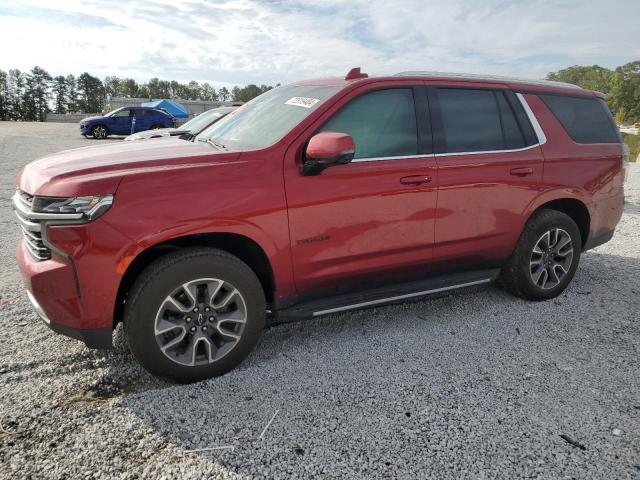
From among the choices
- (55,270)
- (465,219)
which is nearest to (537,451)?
(465,219)

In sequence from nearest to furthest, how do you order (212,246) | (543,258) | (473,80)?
(212,246), (473,80), (543,258)

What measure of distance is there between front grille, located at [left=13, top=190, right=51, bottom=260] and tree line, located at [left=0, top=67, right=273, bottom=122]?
8307 centimetres

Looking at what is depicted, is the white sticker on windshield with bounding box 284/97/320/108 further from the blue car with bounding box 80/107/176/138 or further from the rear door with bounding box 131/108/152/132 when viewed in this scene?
the rear door with bounding box 131/108/152/132

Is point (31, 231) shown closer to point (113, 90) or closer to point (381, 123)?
point (381, 123)

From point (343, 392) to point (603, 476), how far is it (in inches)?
53.5

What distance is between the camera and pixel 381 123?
335cm

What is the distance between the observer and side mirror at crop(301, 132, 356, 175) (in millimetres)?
2842

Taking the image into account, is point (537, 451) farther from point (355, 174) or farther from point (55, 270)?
point (55, 270)

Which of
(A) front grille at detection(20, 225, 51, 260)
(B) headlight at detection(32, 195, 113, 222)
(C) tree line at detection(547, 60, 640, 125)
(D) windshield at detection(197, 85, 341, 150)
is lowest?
(A) front grille at detection(20, 225, 51, 260)

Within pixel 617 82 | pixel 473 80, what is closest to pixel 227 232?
pixel 473 80

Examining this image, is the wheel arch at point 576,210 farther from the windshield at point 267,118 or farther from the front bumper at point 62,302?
the front bumper at point 62,302

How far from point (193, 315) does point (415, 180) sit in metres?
1.78

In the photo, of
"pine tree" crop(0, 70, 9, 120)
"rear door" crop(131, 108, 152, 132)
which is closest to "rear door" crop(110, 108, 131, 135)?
"rear door" crop(131, 108, 152, 132)

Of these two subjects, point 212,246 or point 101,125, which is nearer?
point 212,246
